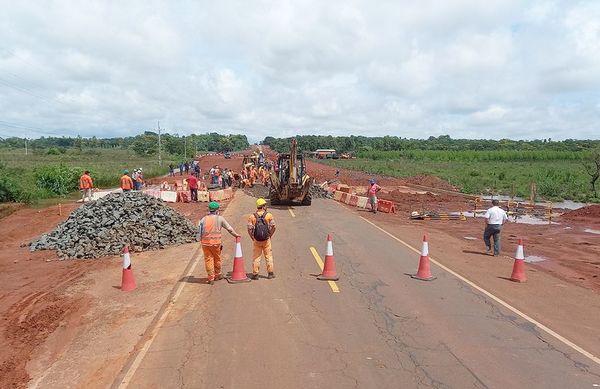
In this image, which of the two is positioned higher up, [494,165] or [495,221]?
[494,165]

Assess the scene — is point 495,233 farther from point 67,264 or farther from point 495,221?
point 67,264

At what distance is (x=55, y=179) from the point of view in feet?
114

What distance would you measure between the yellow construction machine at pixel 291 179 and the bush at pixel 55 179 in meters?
17.6

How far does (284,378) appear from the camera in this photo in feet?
20.1

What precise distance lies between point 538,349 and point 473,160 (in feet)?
310

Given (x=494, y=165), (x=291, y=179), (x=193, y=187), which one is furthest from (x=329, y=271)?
(x=494, y=165)

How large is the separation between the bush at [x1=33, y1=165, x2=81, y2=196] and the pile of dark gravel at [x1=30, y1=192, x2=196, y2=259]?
1927 centimetres

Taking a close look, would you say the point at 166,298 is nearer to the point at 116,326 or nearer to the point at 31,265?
the point at 116,326

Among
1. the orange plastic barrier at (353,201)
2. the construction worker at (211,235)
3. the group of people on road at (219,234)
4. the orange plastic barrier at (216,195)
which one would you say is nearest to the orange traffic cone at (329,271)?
the group of people on road at (219,234)

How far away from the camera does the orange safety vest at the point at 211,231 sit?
33.8ft

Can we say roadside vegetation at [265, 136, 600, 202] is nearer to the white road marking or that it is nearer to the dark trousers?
the dark trousers

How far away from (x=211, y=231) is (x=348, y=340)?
423 cm

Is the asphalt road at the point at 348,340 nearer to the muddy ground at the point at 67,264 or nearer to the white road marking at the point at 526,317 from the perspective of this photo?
the white road marking at the point at 526,317

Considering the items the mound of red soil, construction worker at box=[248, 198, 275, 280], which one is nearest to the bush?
construction worker at box=[248, 198, 275, 280]
